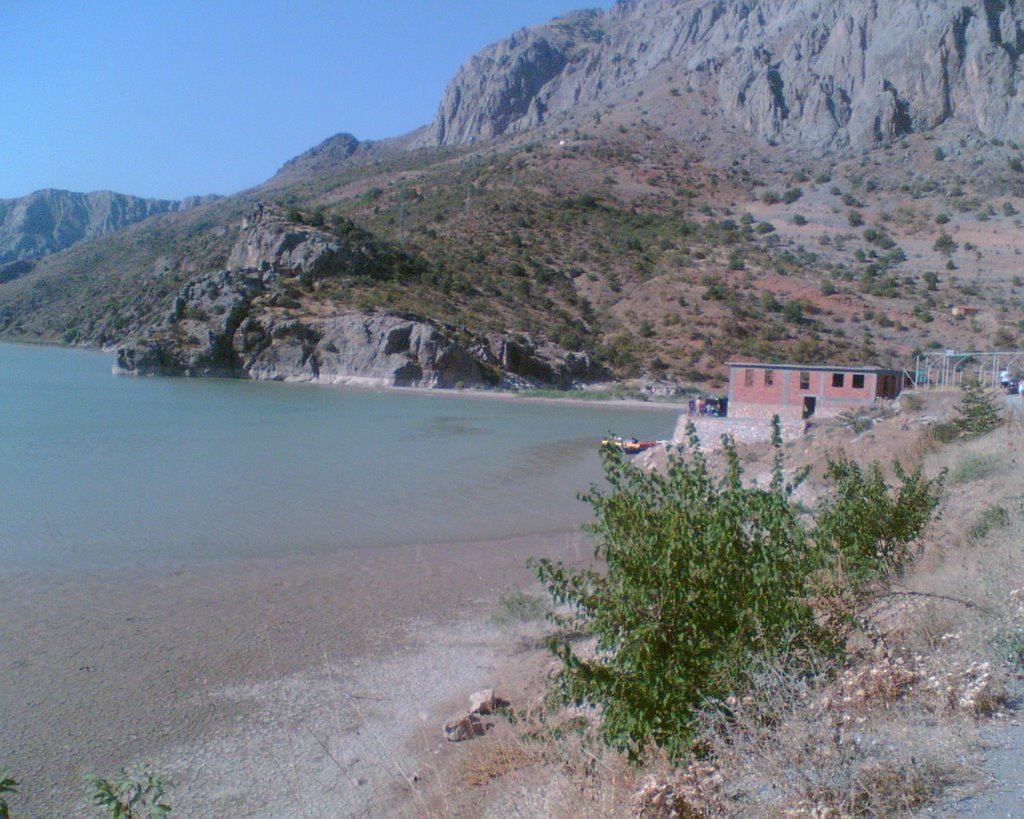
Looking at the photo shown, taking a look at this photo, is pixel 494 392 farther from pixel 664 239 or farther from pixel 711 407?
pixel 711 407

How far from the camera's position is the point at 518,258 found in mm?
72812

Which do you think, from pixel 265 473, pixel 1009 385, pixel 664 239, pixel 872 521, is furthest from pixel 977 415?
pixel 664 239

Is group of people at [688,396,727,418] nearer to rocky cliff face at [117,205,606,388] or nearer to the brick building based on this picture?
the brick building

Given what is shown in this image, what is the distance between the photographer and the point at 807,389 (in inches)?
1141

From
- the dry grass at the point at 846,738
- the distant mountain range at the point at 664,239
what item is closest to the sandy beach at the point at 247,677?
the dry grass at the point at 846,738

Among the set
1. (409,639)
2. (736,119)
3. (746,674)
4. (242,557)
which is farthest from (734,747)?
(736,119)

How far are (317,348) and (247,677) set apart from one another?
184 feet

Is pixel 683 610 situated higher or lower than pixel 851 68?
lower

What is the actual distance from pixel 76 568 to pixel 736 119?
95114mm

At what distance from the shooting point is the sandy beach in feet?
23.3

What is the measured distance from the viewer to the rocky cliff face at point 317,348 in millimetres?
60375

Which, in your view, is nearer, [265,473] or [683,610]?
[683,610]

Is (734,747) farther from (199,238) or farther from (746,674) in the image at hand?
(199,238)

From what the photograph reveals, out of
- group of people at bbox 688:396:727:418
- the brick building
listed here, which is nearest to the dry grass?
the brick building
